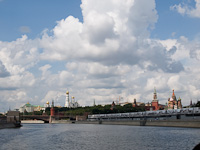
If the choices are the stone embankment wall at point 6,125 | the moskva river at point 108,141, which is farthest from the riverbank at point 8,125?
the moskva river at point 108,141

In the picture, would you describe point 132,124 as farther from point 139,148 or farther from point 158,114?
point 139,148

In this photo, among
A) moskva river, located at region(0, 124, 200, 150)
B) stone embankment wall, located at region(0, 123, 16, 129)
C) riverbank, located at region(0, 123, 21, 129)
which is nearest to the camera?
moskva river, located at region(0, 124, 200, 150)

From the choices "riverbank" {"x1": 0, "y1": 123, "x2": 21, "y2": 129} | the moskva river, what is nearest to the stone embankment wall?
"riverbank" {"x1": 0, "y1": 123, "x2": 21, "y2": 129}

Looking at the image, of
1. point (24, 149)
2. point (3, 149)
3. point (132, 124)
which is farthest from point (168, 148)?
point (132, 124)

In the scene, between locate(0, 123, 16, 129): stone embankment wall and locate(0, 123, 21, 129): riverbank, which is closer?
locate(0, 123, 16, 129): stone embankment wall

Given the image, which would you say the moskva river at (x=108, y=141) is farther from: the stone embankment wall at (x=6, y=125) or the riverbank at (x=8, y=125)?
the riverbank at (x=8, y=125)

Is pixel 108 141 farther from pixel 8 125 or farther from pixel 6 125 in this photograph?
pixel 8 125

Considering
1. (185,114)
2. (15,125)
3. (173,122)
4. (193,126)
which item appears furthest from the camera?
(15,125)

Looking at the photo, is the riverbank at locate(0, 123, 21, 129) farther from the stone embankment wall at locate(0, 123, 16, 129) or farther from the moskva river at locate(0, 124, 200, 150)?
the moskva river at locate(0, 124, 200, 150)

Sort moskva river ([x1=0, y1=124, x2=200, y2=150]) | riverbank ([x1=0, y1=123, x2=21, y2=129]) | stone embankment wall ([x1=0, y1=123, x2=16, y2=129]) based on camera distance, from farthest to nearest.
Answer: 1. riverbank ([x1=0, y1=123, x2=21, y2=129])
2. stone embankment wall ([x1=0, y1=123, x2=16, y2=129])
3. moskva river ([x1=0, y1=124, x2=200, y2=150])

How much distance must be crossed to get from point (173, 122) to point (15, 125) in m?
74.8

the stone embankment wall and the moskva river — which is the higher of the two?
the moskva river

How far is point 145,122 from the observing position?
121 m

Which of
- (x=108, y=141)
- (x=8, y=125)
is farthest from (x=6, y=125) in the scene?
(x=108, y=141)
